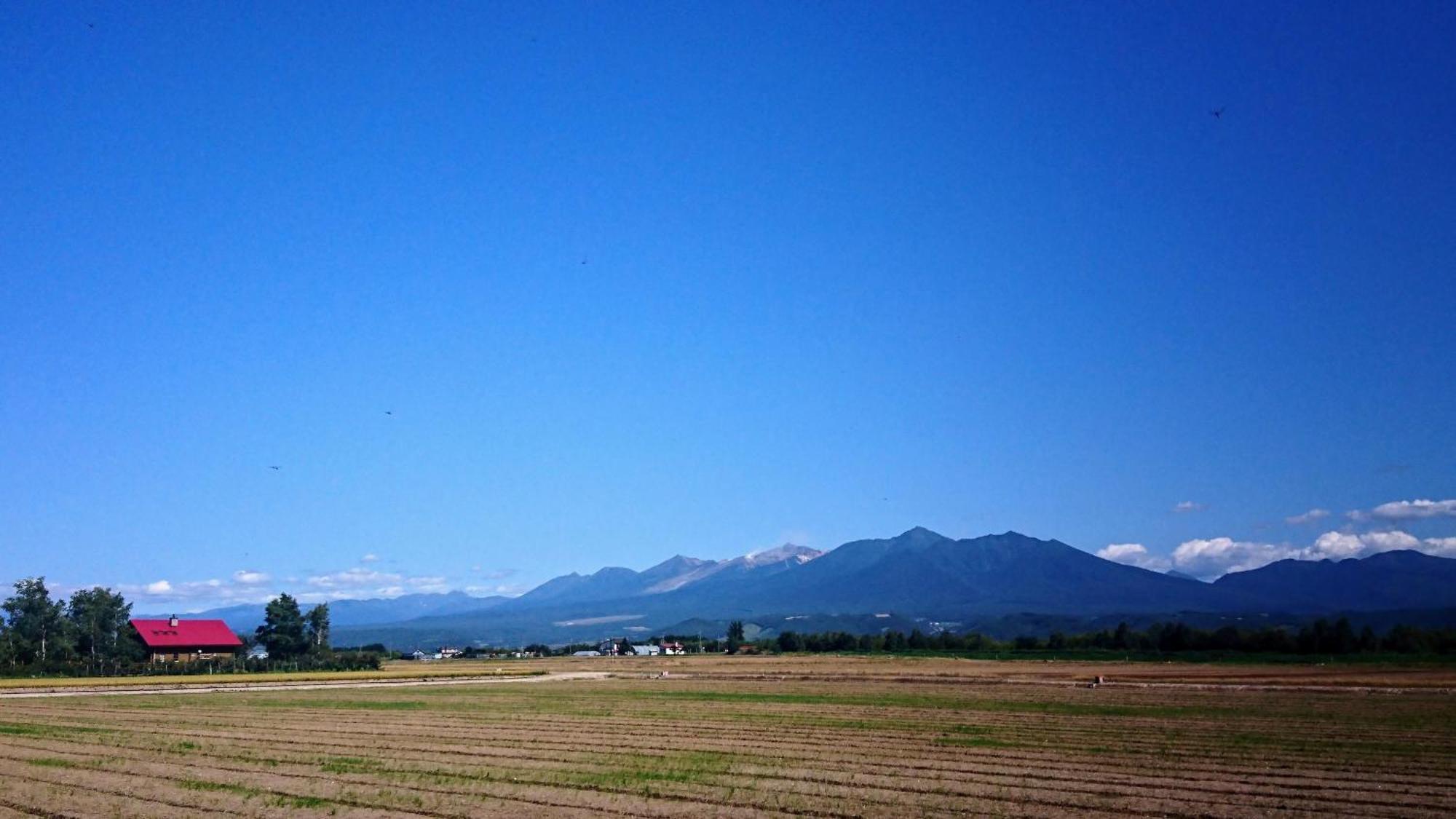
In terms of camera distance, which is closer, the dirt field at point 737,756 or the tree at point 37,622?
the dirt field at point 737,756

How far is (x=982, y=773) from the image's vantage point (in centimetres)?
2480

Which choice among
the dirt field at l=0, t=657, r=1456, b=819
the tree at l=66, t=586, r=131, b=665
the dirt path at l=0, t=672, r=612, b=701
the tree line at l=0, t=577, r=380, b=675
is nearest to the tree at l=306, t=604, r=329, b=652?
the tree line at l=0, t=577, r=380, b=675

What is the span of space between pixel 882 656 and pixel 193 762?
126125mm

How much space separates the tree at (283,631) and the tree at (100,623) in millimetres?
13096

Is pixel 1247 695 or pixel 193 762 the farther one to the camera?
pixel 1247 695

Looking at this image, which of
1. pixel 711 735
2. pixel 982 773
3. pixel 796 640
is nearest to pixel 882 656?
pixel 796 640

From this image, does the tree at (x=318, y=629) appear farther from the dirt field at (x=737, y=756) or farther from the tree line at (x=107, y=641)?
the dirt field at (x=737, y=756)

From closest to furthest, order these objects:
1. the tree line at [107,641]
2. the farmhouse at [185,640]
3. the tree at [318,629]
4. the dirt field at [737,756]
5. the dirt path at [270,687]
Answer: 1. the dirt field at [737,756]
2. the dirt path at [270,687]
3. the tree line at [107,641]
4. the farmhouse at [185,640]
5. the tree at [318,629]

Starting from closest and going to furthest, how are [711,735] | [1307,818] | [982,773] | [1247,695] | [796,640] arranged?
[1307,818], [982,773], [711,735], [1247,695], [796,640]

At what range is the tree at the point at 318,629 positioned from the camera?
12281 cm

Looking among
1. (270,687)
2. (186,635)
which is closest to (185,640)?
(186,635)

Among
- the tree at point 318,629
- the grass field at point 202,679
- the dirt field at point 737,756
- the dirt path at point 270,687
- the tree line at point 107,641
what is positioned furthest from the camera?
the tree at point 318,629

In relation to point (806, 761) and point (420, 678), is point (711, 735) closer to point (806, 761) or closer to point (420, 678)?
point (806, 761)

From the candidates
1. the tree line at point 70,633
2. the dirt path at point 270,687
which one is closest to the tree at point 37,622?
the tree line at point 70,633
